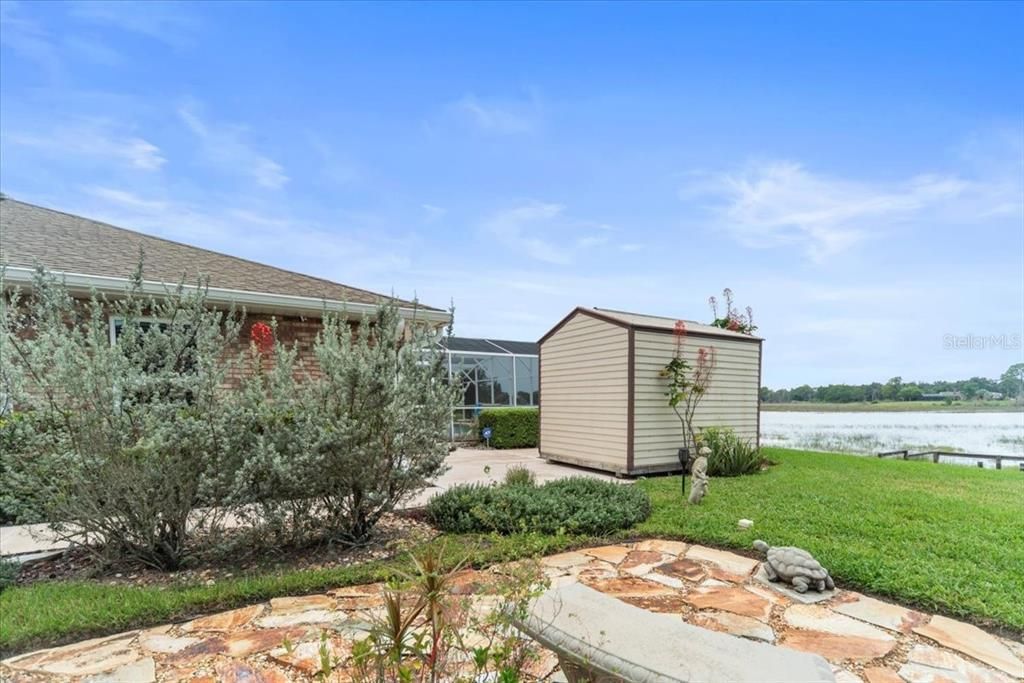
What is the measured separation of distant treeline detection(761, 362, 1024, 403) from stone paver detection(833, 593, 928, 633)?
8.26 metres

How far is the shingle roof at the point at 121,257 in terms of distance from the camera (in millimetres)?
6812

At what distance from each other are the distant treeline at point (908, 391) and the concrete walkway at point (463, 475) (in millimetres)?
5142

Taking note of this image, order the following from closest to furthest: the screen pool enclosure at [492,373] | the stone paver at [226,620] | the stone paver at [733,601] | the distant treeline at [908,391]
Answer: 1. the stone paver at [226,620]
2. the stone paver at [733,601]
3. the distant treeline at [908,391]
4. the screen pool enclosure at [492,373]

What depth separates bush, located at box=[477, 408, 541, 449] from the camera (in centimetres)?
1409

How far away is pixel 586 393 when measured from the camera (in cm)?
973

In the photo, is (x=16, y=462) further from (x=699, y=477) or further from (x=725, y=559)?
(x=699, y=477)

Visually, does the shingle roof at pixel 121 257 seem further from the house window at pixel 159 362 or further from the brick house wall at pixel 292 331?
the house window at pixel 159 362

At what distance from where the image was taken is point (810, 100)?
7172mm

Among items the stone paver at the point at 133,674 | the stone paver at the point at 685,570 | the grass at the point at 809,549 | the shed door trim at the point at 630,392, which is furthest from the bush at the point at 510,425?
the stone paver at the point at 133,674

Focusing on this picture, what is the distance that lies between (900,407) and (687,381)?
437 inches

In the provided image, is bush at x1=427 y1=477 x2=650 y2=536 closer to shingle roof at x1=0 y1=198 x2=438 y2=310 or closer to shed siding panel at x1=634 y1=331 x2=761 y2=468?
shingle roof at x1=0 y1=198 x2=438 y2=310

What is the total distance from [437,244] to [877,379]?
14253mm

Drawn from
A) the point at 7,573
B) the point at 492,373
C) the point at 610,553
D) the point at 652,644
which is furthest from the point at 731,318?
the point at 7,573

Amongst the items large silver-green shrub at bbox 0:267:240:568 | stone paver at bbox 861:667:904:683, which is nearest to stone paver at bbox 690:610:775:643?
stone paver at bbox 861:667:904:683
